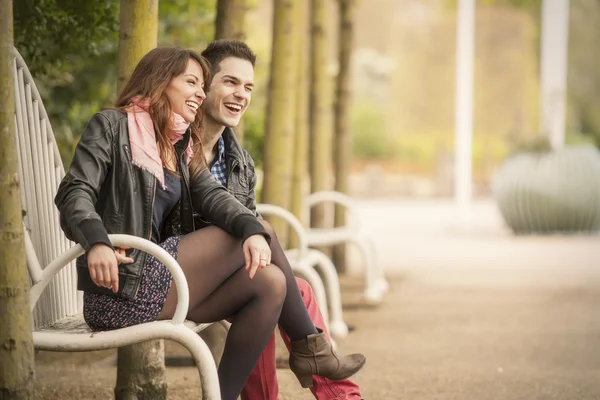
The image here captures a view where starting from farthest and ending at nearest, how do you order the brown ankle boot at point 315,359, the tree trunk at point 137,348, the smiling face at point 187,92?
the tree trunk at point 137,348 < the brown ankle boot at point 315,359 < the smiling face at point 187,92

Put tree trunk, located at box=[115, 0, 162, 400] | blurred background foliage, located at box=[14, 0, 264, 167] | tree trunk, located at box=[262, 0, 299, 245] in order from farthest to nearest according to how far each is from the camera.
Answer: tree trunk, located at box=[262, 0, 299, 245], blurred background foliage, located at box=[14, 0, 264, 167], tree trunk, located at box=[115, 0, 162, 400]

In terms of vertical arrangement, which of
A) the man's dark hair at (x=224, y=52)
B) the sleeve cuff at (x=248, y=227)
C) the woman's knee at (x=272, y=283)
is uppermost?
the man's dark hair at (x=224, y=52)

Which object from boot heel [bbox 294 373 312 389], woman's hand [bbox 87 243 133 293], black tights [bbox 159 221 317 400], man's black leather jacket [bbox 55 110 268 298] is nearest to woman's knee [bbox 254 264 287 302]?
black tights [bbox 159 221 317 400]

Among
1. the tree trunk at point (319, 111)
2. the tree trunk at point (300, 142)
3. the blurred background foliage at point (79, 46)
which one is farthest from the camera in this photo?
the tree trunk at point (319, 111)

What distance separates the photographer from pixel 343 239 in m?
6.27

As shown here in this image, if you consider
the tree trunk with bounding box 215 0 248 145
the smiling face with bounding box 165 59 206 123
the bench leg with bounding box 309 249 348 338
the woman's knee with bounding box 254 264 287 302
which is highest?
the tree trunk with bounding box 215 0 248 145

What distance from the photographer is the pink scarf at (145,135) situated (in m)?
2.96

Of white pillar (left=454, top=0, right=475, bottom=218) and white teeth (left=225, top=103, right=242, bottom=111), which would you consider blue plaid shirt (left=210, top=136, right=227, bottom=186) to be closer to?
white teeth (left=225, top=103, right=242, bottom=111)

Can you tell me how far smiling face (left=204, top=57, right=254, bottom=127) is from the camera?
135 inches

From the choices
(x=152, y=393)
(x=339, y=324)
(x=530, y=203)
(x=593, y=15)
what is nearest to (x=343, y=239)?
(x=339, y=324)

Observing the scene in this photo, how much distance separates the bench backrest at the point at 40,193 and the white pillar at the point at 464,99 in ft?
33.2

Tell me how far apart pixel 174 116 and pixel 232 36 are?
201cm

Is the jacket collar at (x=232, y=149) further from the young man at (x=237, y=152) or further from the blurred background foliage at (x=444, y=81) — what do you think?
the blurred background foliage at (x=444, y=81)

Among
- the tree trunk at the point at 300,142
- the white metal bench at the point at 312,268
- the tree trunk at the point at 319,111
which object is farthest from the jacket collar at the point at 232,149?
the tree trunk at the point at 319,111
